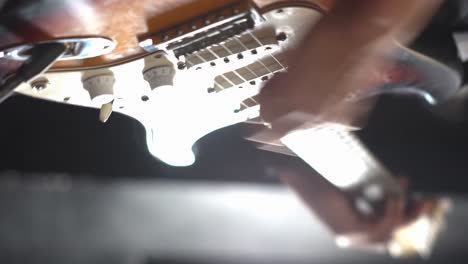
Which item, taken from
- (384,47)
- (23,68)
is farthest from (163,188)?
(384,47)

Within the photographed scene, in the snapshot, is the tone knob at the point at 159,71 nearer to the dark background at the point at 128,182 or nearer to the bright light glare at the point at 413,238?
the dark background at the point at 128,182

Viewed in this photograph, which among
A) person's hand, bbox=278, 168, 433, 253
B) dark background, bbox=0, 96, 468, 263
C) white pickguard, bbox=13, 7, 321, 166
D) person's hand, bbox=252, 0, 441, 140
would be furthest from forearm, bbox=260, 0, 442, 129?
dark background, bbox=0, 96, 468, 263

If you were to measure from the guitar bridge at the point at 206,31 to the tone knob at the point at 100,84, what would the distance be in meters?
0.06

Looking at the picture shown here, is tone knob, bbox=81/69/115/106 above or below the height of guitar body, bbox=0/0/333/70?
below

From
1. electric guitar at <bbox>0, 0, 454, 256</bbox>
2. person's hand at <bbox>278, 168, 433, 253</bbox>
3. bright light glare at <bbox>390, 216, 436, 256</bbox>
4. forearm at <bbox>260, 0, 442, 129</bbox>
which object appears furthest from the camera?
bright light glare at <bbox>390, 216, 436, 256</bbox>

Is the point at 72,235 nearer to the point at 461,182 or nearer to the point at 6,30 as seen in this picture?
the point at 461,182

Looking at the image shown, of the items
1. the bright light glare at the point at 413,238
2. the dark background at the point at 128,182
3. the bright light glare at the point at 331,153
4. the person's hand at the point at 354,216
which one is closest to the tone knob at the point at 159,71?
the bright light glare at the point at 331,153

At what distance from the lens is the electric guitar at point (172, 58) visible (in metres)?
0.62

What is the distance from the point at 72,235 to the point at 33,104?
0.49 metres

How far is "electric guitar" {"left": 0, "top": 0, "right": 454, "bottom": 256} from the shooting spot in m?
0.62

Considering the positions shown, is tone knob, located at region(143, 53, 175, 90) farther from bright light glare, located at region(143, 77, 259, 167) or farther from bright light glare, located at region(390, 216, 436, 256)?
bright light glare, located at region(390, 216, 436, 256)

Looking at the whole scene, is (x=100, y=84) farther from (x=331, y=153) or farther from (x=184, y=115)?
(x=331, y=153)

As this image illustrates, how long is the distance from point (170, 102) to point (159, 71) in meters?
0.05

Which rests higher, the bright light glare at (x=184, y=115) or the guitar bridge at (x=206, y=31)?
the guitar bridge at (x=206, y=31)
